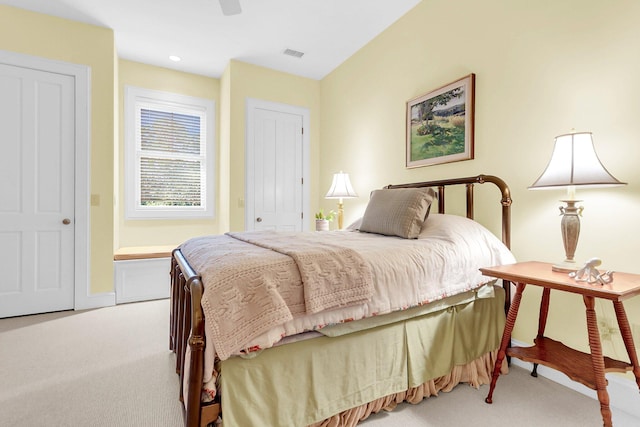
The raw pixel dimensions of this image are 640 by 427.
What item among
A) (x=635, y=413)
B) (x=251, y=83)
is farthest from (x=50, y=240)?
(x=635, y=413)

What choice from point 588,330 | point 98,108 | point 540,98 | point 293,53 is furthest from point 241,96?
point 588,330

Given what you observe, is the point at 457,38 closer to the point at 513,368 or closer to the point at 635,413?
the point at 513,368

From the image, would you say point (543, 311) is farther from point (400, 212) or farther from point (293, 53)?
point (293, 53)

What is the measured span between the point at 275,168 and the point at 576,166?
344 cm

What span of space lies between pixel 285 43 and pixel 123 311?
3.41m

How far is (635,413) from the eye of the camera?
5.21ft

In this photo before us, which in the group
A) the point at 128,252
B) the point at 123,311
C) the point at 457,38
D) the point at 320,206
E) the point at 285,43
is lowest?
the point at 123,311

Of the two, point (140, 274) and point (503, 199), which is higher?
point (503, 199)

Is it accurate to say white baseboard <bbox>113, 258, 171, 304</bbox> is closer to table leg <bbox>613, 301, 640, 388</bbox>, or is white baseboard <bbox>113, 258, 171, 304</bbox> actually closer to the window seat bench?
the window seat bench

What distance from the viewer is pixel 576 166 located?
1.55 m

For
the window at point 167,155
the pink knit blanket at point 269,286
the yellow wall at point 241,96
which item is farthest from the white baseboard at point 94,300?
the pink knit blanket at point 269,286

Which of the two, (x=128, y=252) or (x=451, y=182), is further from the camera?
(x=128, y=252)

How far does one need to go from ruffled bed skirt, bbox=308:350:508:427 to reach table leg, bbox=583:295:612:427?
0.61 meters

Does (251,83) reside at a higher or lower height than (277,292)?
higher
